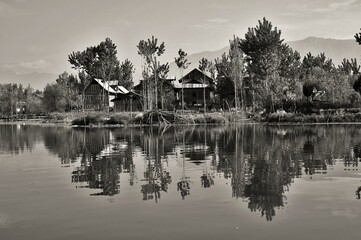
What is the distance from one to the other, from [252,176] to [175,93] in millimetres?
87225

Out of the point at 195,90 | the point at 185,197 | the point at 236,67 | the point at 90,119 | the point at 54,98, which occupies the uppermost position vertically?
the point at 236,67

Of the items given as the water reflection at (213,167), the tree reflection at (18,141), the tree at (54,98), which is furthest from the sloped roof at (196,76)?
the water reflection at (213,167)

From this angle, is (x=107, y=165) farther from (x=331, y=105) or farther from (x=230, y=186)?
(x=331, y=105)

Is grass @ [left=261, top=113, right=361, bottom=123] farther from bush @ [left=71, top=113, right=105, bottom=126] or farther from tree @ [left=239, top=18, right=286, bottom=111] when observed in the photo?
bush @ [left=71, top=113, right=105, bottom=126]

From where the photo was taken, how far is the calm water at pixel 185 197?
36.0 ft

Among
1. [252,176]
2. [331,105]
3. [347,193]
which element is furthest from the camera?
[331,105]

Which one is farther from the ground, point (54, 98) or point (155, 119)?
point (54, 98)

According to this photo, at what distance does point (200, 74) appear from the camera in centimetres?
10944

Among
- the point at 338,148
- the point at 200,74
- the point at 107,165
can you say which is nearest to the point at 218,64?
the point at 200,74

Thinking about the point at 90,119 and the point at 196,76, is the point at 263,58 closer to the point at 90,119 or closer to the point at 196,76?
the point at 196,76

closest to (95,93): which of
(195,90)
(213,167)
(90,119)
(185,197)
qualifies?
(195,90)

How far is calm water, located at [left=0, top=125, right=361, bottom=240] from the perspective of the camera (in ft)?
36.0

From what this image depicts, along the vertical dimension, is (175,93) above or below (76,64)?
below

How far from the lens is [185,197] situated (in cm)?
1464
